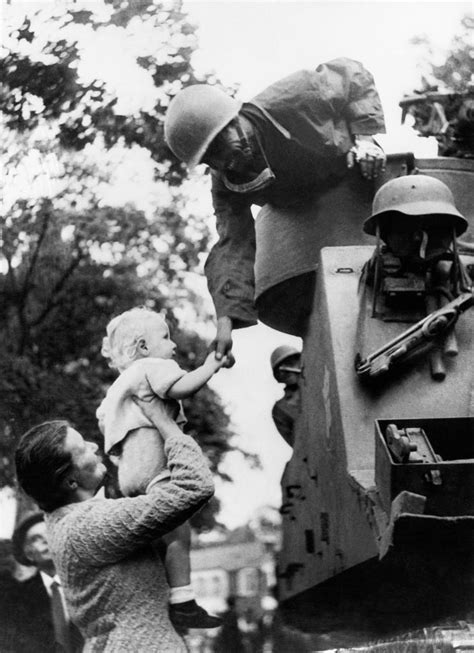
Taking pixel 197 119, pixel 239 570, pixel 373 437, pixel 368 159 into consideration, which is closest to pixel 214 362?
pixel 373 437

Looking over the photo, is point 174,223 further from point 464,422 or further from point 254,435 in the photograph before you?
point 464,422

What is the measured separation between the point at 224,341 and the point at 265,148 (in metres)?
1.04

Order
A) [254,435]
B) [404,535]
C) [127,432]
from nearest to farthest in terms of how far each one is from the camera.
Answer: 1. [404,535]
2. [127,432]
3. [254,435]

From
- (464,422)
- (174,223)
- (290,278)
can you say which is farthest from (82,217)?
(464,422)

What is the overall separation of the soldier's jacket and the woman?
135 centimetres

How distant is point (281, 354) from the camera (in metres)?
8.62

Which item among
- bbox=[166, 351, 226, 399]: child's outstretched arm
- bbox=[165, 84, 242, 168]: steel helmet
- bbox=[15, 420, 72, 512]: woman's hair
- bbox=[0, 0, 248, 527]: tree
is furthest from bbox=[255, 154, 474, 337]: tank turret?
bbox=[15, 420, 72, 512]: woman's hair

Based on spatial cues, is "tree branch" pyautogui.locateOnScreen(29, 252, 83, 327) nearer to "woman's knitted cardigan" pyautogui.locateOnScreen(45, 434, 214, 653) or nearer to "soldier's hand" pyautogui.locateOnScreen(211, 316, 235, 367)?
"soldier's hand" pyautogui.locateOnScreen(211, 316, 235, 367)

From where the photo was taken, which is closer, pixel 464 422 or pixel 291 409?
pixel 464 422

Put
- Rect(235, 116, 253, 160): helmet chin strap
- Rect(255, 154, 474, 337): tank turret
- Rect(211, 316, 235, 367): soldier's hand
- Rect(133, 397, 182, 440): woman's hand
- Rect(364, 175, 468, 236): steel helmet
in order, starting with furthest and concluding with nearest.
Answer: Rect(255, 154, 474, 337): tank turret < Rect(235, 116, 253, 160): helmet chin strap < Rect(211, 316, 235, 367): soldier's hand < Rect(364, 175, 468, 236): steel helmet < Rect(133, 397, 182, 440): woman's hand

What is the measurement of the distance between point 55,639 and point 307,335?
79.5 inches

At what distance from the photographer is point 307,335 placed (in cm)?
865

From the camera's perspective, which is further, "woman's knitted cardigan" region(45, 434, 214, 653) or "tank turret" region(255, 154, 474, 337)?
"tank turret" region(255, 154, 474, 337)

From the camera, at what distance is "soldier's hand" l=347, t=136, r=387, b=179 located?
28.6 feet
